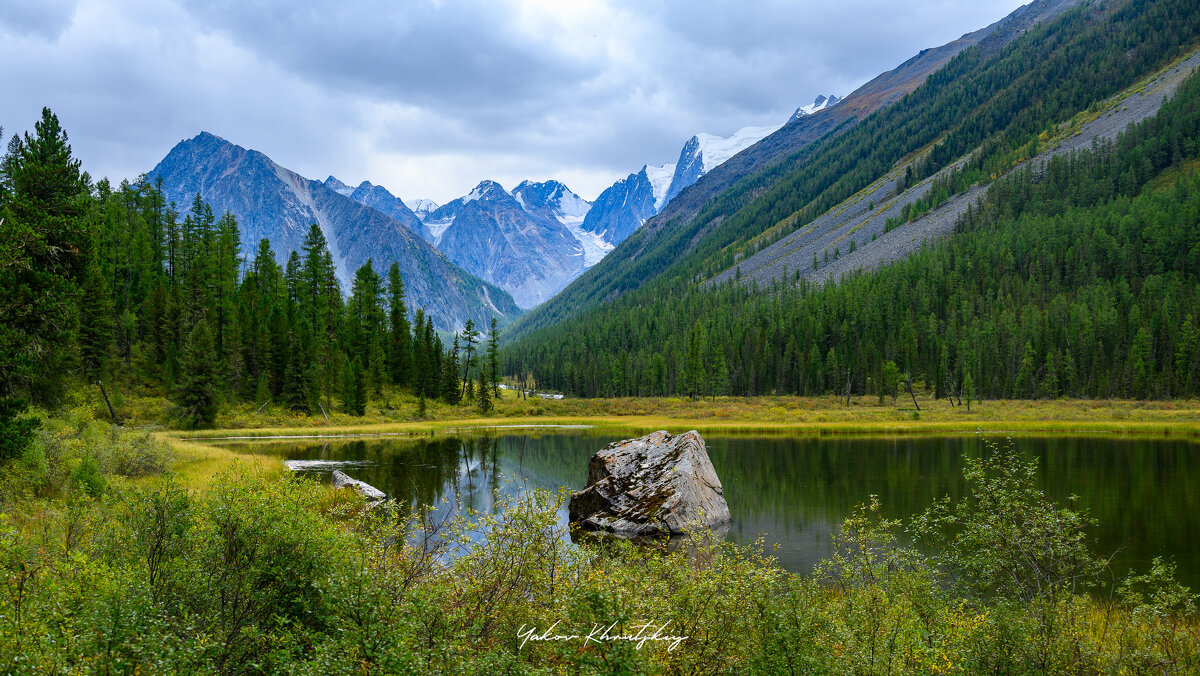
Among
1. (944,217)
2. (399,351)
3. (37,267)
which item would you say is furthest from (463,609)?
(944,217)

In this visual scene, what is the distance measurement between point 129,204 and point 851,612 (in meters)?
98.9

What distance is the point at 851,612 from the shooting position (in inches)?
405

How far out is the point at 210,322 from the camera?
7194cm

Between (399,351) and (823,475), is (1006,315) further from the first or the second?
(399,351)

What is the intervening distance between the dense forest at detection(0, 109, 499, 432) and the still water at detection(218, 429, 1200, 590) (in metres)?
18.8

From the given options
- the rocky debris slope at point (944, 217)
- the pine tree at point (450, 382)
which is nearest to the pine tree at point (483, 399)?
the pine tree at point (450, 382)

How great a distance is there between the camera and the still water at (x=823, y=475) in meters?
23.6

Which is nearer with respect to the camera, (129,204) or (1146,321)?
(129,204)

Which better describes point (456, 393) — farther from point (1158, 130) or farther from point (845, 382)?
point (1158, 130)

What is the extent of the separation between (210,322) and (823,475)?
7253 centimetres

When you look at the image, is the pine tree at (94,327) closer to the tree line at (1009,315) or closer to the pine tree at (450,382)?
the pine tree at (450,382)

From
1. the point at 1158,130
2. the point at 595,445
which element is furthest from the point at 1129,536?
the point at 1158,130

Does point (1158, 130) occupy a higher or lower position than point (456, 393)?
higher

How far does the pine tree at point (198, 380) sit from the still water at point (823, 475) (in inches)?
540
